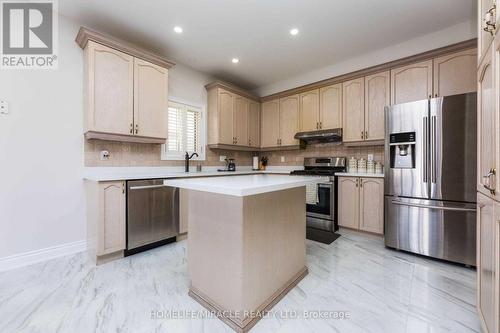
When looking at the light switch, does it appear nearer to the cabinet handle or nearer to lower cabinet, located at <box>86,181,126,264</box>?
lower cabinet, located at <box>86,181,126,264</box>

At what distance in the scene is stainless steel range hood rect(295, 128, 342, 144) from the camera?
3540 mm

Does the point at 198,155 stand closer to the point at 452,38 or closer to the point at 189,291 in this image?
the point at 189,291

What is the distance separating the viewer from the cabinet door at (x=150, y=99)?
9.10 feet

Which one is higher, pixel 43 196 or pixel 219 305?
pixel 43 196

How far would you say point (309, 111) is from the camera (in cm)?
393

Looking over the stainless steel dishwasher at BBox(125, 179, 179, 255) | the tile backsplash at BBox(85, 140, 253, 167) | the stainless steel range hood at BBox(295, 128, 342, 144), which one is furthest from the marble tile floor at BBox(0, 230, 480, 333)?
the stainless steel range hood at BBox(295, 128, 342, 144)

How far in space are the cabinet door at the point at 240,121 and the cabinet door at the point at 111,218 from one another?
2.28 metres

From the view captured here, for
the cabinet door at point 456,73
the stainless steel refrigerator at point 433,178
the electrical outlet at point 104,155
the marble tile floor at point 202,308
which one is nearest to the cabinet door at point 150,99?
the electrical outlet at point 104,155

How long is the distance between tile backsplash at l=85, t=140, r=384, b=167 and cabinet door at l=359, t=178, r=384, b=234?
0.55 meters

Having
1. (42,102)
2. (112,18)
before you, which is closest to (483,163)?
(112,18)

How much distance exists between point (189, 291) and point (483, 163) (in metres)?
2.09

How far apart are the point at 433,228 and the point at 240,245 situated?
2.24 metres

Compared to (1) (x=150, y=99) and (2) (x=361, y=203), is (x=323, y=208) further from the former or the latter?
(1) (x=150, y=99)

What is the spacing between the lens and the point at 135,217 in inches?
97.0
